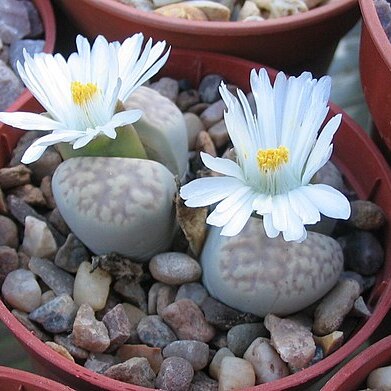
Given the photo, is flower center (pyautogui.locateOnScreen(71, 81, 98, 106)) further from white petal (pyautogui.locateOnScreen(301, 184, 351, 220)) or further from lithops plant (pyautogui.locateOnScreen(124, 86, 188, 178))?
white petal (pyautogui.locateOnScreen(301, 184, 351, 220))

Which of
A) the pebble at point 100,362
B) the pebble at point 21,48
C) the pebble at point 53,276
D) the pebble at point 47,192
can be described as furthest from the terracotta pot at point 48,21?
the pebble at point 100,362

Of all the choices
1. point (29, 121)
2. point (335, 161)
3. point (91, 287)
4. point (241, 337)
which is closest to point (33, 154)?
point (29, 121)

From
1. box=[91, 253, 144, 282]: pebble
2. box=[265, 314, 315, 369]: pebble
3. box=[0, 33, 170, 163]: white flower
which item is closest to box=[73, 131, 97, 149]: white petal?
box=[0, 33, 170, 163]: white flower

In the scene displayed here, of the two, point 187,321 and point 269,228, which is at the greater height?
point 269,228

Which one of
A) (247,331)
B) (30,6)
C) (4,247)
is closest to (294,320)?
(247,331)

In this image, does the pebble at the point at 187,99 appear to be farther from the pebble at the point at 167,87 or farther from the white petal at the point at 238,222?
the white petal at the point at 238,222

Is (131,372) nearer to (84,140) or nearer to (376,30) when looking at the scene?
(84,140)

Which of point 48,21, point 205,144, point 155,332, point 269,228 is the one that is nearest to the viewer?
point 269,228
